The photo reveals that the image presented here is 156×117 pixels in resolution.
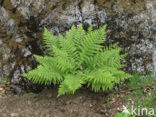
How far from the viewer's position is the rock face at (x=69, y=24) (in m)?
4.53

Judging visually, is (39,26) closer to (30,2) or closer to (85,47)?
(30,2)

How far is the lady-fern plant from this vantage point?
3.81 m

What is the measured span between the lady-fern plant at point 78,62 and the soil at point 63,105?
1.01 feet

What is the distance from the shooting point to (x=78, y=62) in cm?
414

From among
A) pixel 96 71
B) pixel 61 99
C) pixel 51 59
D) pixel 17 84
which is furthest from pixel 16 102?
pixel 96 71

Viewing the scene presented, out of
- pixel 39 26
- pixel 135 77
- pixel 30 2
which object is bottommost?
pixel 135 77

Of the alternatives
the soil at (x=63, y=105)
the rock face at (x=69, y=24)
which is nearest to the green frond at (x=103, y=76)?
the soil at (x=63, y=105)

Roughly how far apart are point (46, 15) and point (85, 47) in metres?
1.27

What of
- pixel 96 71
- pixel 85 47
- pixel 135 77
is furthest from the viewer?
pixel 135 77

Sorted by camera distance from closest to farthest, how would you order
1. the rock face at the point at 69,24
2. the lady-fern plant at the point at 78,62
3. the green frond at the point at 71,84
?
1. the green frond at the point at 71,84
2. the lady-fern plant at the point at 78,62
3. the rock face at the point at 69,24

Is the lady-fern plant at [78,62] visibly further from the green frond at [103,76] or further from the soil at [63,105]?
the soil at [63,105]

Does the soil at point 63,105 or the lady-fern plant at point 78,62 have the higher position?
the lady-fern plant at point 78,62

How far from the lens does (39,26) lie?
4.71m

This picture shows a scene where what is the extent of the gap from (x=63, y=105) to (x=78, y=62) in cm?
89
